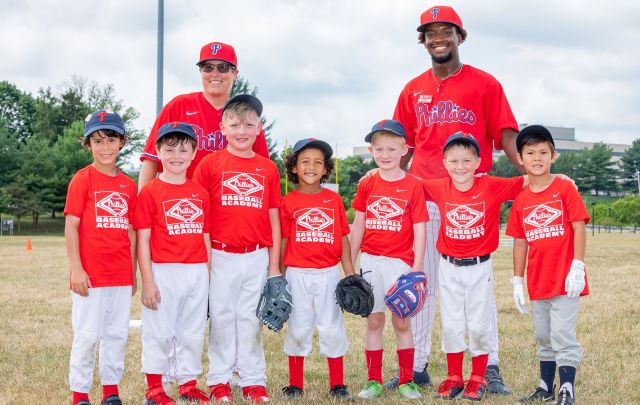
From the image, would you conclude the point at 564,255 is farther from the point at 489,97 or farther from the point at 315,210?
the point at 315,210

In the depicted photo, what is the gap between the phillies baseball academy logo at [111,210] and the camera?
4434 mm

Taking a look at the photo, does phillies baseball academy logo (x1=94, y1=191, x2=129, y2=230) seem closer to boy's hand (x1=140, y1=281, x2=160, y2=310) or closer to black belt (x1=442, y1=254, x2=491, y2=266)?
boy's hand (x1=140, y1=281, x2=160, y2=310)

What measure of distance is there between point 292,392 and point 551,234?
86.8 inches

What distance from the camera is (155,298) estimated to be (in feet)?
14.7

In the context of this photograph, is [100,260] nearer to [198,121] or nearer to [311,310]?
[198,121]

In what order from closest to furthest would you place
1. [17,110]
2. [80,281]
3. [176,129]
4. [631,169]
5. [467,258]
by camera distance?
[80,281] < [176,129] < [467,258] < [17,110] < [631,169]

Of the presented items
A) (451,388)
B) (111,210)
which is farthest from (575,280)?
(111,210)

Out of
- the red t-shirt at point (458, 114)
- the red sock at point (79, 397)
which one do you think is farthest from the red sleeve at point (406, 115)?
the red sock at point (79, 397)

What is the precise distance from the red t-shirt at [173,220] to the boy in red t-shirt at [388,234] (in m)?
1.23

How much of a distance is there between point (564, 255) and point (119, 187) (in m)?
3.14

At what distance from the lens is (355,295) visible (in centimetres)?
469

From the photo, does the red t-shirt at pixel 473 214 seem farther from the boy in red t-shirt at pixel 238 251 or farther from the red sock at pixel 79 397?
the red sock at pixel 79 397

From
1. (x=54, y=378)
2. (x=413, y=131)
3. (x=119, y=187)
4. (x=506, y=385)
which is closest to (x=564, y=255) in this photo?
(x=506, y=385)

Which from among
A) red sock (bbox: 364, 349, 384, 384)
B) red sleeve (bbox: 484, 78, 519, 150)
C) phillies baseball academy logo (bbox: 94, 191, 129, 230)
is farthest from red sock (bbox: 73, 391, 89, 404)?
red sleeve (bbox: 484, 78, 519, 150)
